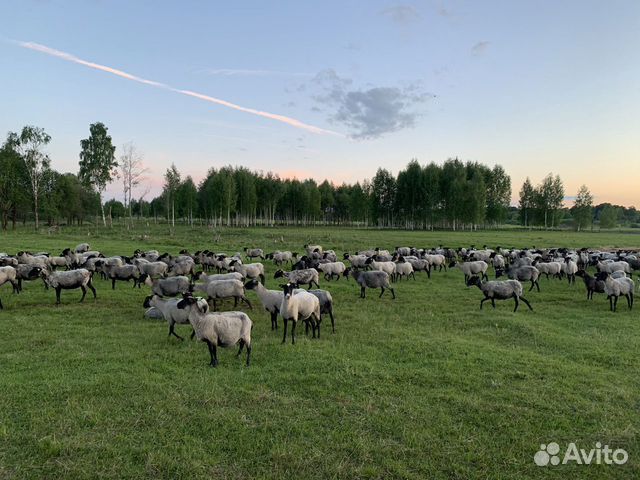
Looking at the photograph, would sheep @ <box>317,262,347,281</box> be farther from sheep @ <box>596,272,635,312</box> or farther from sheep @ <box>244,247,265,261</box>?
sheep @ <box>596,272,635,312</box>

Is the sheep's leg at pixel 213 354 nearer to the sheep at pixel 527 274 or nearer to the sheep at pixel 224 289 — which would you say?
the sheep at pixel 224 289

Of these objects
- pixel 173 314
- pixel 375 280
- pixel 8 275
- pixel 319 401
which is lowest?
pixel 319 401

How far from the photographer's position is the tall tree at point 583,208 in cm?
10256

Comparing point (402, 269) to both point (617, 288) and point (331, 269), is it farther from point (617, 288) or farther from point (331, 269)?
point (617, 288)

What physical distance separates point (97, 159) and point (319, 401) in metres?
74.6

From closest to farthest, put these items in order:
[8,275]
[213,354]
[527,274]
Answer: [213,354], [8,275], [527,274]

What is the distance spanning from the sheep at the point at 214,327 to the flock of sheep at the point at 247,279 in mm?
24

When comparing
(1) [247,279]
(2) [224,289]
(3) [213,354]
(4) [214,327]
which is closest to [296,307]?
(4) [214,327]

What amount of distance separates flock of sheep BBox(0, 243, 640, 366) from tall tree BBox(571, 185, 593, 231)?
3366 inches

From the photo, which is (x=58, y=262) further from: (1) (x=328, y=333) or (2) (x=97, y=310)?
(1) (x=328, y=333)

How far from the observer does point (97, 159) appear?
69.2m

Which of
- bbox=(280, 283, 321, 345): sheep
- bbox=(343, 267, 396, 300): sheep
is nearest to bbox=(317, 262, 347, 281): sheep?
bbox=(343, 267, 396, 300): sheep

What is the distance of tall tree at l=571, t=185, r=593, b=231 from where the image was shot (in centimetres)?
10256

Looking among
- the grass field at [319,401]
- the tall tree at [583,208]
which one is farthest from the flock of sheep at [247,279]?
the tall tree at [583,208]
